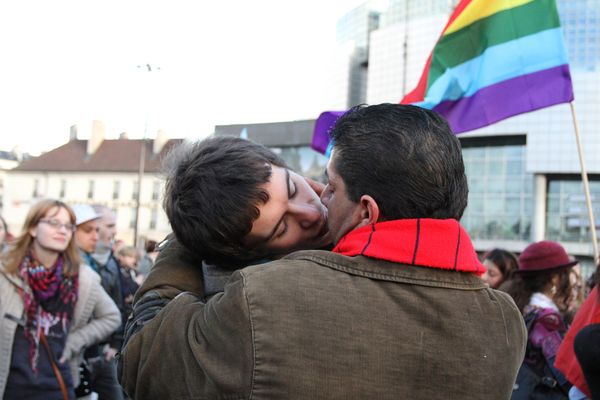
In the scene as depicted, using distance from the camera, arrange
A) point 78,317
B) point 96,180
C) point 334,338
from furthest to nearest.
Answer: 1. point 96,180
2. point 78,317
3. point 334,338

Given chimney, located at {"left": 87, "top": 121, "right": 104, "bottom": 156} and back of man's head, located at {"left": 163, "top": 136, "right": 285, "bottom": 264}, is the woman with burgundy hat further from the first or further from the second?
chimney, located at {"left": 87, "top": 121, "right": 104, "bottom": 156}

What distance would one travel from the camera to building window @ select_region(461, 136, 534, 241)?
4056cm

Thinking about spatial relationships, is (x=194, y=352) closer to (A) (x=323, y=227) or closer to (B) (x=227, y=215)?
(B) (x=227, y=215)

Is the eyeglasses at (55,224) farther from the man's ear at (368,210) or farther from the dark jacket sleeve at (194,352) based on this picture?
the man's ear at (368,210)

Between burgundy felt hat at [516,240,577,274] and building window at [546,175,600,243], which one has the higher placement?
building window at [546,175,600,243]

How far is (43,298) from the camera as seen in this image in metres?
3.88

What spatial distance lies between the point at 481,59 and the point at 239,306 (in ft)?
14.5

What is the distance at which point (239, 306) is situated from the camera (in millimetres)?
1229

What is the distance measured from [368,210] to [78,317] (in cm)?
341

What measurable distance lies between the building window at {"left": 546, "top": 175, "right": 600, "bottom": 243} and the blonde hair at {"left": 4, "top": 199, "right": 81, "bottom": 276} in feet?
129

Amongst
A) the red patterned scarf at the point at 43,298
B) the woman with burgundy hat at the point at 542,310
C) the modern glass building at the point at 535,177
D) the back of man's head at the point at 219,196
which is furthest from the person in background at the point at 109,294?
the modern glass building at the point at 535,177

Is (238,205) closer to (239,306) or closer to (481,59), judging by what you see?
(239,306)

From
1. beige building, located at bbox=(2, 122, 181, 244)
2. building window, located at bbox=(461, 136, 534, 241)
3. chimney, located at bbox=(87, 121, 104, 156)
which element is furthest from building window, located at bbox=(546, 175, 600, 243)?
chimney, located at bbox=(87, 121, 104, 156)

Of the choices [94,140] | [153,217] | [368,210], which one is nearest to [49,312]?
[368,210]
